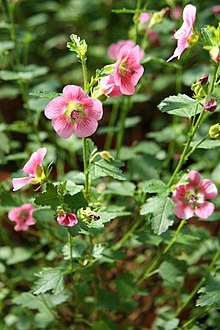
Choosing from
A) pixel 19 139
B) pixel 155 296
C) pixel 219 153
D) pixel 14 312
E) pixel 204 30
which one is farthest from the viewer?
pixel 19 139

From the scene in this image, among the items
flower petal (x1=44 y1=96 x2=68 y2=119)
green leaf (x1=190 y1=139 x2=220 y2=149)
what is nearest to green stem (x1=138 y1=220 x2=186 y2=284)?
green leaf (x1=190 y1=139 x2=220 y2=149)

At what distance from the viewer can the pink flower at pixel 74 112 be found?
1147mm

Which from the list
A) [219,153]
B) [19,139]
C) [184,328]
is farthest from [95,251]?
[19,139]

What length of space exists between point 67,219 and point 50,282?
0.25 metres

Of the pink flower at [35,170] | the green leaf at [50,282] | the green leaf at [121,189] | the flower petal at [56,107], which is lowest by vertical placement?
the green leaf at [50,282]

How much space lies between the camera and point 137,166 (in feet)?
5.72

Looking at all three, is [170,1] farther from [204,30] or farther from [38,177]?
[38,177]

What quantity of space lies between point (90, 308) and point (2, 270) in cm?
29

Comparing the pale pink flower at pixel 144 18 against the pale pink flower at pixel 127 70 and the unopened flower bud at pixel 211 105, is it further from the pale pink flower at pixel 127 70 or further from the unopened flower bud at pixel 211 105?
the unopened flower bud at pixel 211 105

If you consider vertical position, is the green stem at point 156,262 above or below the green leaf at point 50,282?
below

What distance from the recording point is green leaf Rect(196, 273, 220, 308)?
125 centimetres

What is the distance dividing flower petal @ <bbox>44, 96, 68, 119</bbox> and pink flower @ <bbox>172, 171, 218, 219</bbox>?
34 centimetres

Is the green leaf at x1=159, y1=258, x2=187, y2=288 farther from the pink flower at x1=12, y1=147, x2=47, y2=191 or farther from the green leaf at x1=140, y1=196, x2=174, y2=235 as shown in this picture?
the pink flower at x1=12, y1=147, x2=47, y2=191

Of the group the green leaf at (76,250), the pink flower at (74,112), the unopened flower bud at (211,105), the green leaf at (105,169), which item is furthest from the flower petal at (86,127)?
the green leaf at (76,250)
